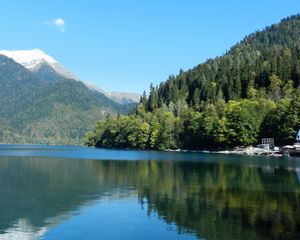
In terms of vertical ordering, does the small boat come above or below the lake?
above

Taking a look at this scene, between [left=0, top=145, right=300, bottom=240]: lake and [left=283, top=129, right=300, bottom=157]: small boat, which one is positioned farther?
[left=283, top=129, right=300, bottom=157]: small boat

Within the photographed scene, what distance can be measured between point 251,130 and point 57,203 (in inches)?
4792

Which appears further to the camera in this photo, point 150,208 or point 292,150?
point 292,150

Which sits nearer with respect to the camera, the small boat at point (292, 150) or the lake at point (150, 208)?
the lake at point (150, 208)

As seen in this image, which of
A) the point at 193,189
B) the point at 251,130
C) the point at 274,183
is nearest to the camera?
the point at 193,189

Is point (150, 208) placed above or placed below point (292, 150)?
below

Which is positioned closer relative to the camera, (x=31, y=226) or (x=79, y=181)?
(x=31, y=226)

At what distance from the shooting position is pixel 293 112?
454ft

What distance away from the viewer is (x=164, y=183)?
177 ft

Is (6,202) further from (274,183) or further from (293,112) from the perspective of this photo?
(293,112)

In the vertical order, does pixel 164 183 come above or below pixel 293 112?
below

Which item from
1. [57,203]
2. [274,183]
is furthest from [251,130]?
[57,203]

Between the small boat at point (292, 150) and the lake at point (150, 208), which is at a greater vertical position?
the small boat at point (292, 150)

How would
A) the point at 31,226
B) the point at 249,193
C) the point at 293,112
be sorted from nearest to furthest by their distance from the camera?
1. the point at 31,226
2. the point at 249,193
3. the point at 293,112
